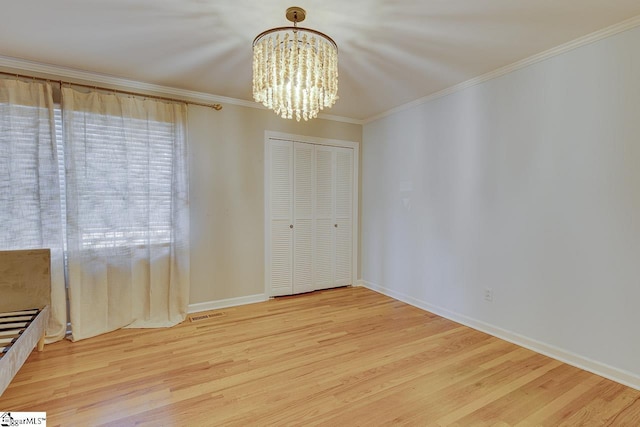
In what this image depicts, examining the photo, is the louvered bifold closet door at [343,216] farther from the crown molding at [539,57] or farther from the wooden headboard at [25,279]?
the wooden headboard at [25,279]

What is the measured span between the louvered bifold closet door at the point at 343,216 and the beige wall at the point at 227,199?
35.3 inches

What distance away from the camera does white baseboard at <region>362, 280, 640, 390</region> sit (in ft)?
6.91

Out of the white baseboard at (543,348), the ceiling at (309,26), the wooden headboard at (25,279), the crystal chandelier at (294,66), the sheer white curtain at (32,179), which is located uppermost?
the ceiling at (309,26)

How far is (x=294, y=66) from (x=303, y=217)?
7.99ft

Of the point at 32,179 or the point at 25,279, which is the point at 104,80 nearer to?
the point at 32,179

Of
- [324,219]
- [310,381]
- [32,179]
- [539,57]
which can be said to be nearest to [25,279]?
[32,179]

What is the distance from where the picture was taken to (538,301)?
2.55m

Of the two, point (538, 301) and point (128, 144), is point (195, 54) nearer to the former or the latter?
point (128, 144)

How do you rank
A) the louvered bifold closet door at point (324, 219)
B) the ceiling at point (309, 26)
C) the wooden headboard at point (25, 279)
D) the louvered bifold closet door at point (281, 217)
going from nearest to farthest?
the ceiling at point (309, 26) < the wooden headboard at point (25, 279) < the louvered bifold closet door at point (281, 217) < the louvered bifold closet door at point (324, 219)

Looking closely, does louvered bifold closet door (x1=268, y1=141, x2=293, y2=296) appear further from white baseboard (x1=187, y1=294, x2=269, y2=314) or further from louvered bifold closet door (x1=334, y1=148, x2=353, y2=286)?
louvered bifold closet door (x1=334, y1=148, x2=353, y2=286)

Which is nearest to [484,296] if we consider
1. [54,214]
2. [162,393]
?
[162,393]

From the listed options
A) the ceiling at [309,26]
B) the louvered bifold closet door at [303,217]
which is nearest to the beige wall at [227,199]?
the louvered bifold closet door at [303,217]

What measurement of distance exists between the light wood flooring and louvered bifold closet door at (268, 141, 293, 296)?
3.06 feet

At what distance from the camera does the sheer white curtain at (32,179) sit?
2523 millimetres
